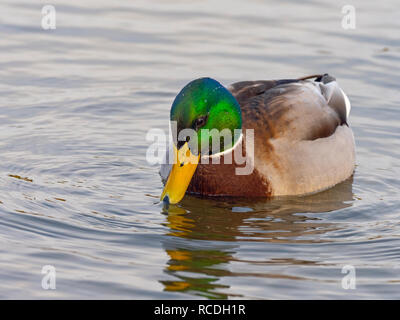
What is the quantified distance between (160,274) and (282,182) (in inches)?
80.5

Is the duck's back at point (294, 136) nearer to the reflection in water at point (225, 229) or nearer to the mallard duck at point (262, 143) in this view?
the mallard duck at point (262, 143)

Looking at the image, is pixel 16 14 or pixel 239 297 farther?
pixel 16 14

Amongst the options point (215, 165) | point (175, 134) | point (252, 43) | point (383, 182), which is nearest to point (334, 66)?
point (252, 43)

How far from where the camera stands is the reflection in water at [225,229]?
6.06 meters

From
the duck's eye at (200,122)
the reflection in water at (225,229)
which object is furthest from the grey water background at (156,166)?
the duck's eye at (200,122)

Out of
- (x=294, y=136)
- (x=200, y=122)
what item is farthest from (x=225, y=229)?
(x=294, y=136)

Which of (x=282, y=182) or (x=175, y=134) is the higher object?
(x=175, y=134)

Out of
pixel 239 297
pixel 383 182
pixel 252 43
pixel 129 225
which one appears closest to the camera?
pixel 239 297

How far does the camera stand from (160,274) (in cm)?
603

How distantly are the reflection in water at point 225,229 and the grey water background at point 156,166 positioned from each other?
0.02 m

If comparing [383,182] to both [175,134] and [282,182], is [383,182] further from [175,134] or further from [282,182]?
[175,134]

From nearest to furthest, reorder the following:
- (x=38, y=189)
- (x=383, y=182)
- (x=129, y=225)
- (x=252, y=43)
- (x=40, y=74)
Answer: (x=129, y=225) < (x=38, y=189) < (x=383, y=182) < (x=40, y=74) < (x=252, y=43)

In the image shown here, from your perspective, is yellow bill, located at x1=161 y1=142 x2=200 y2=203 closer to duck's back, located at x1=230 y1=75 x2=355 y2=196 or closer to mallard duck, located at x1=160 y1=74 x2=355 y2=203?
mallard duck, located at x1=160 y1=74 x2=355 y2=203

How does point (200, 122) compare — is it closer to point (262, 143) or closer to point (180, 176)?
point (180, 176)
